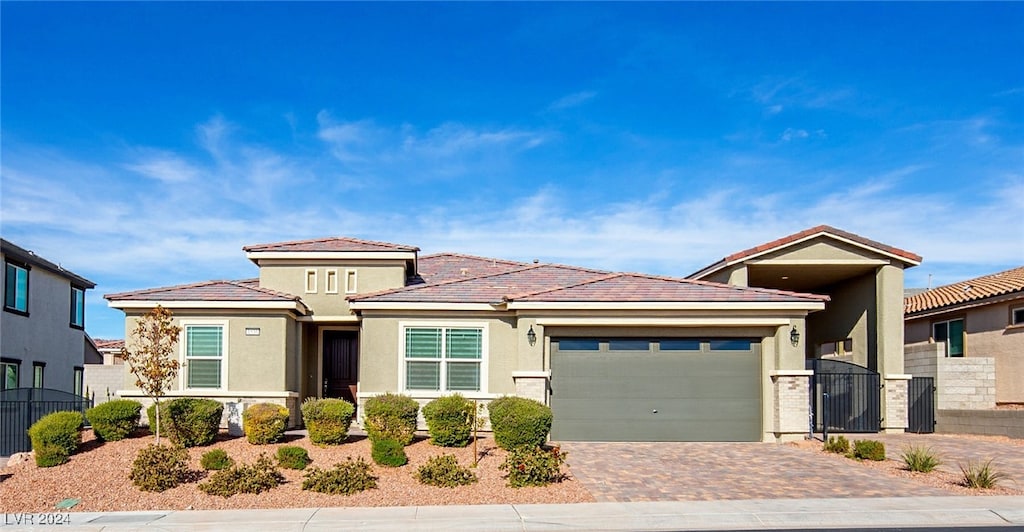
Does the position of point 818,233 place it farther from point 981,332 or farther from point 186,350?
point 186,350

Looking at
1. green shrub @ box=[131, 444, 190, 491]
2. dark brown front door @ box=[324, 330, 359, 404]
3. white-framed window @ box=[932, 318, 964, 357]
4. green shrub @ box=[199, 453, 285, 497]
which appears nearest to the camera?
green shrub @ box=[199, 453, 285, 497]

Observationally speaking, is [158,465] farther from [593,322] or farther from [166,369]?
[593,322]

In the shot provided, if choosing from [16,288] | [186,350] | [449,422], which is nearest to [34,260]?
[16,288]

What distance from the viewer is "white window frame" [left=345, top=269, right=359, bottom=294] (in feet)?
67.5

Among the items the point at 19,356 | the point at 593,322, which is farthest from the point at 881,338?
the point at 19,356

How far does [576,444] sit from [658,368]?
8.40ft

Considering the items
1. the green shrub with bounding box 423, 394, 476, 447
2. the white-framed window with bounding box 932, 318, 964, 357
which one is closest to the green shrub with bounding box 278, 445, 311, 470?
the green shrub with bounding box 423, 394, 476, 447

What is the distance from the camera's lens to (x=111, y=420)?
15648mm

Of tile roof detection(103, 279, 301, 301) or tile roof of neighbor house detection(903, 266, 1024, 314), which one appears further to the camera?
tile roof of neighbor house detection(903, 266, 1024, 314)

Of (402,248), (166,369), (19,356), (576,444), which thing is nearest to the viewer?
(166,369)

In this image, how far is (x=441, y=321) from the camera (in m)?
18.8

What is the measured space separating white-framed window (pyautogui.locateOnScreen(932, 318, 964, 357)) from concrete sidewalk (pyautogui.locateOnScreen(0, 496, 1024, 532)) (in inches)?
502

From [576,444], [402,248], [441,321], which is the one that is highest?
[402,248]

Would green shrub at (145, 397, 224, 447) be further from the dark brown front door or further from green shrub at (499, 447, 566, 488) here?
green shrub at (499, 447, 566, 488)
